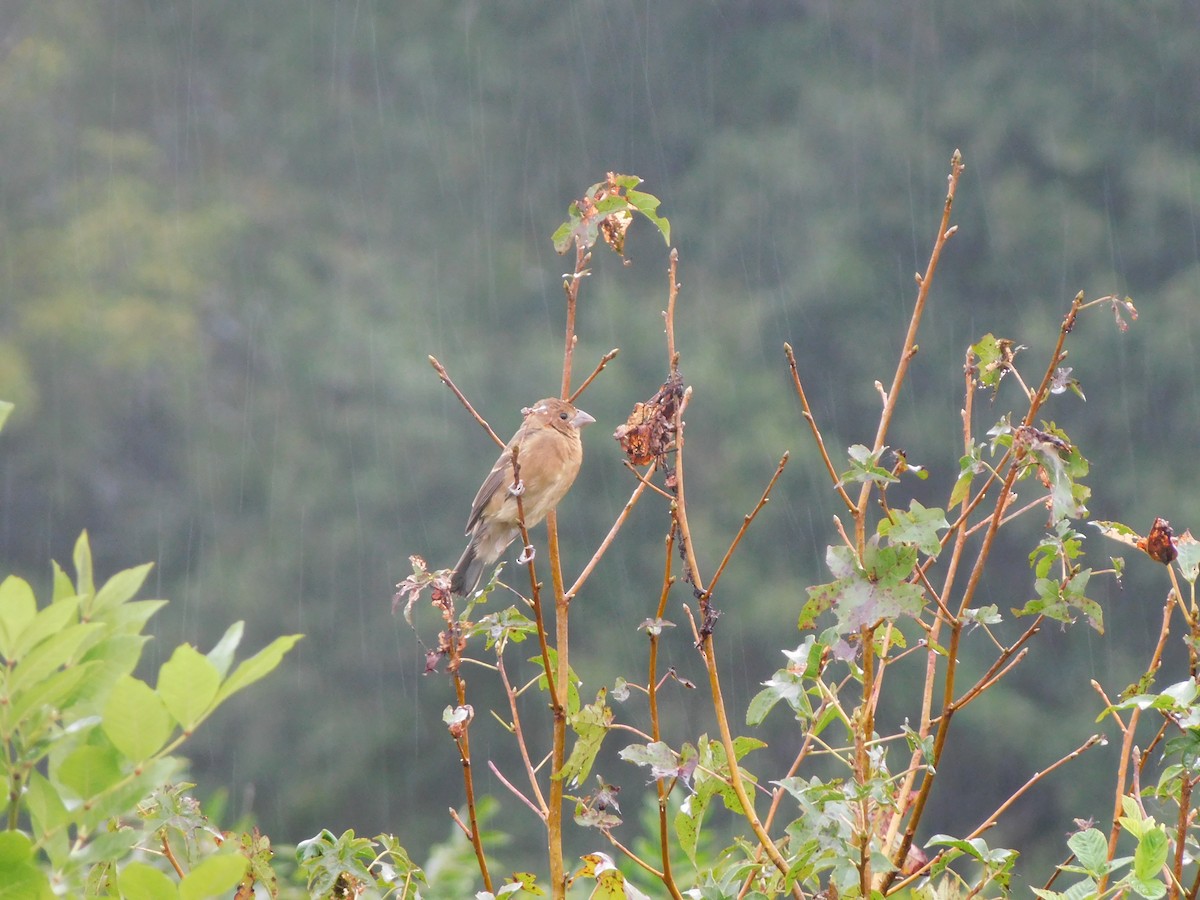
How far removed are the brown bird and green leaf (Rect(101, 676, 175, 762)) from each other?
208 cm

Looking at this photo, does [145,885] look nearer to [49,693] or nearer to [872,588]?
[49,693]

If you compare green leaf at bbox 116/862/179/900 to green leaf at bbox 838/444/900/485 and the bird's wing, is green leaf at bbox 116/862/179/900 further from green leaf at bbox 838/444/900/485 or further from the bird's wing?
the bird's wing

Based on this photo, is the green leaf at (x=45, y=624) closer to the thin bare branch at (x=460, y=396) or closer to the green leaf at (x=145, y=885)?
the green leaf at (x=145, y=885)

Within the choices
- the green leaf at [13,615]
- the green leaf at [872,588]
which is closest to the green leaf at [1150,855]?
the green leaf at [872,588]

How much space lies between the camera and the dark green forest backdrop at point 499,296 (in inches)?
356

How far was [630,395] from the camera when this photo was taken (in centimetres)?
900

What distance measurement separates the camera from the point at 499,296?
32.9 feet

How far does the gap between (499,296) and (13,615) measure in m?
9.38

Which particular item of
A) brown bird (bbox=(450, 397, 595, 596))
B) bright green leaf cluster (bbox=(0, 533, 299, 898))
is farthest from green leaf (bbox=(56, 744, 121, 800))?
brown bird (bbox=(450, 397, 595, 596))

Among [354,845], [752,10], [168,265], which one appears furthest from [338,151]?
[354,845]

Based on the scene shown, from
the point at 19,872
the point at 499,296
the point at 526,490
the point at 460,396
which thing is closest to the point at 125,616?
the point at 19,872

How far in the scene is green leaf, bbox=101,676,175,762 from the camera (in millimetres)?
705

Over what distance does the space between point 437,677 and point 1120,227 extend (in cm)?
536

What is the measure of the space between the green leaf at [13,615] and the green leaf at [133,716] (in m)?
0.06
